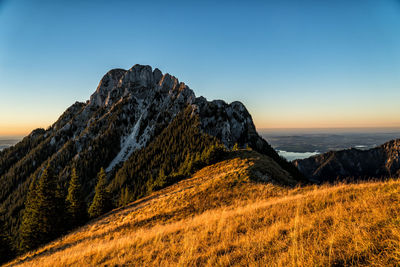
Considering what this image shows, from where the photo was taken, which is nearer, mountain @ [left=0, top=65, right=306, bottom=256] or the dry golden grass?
the dry golden grass

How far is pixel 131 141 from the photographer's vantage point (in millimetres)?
148250

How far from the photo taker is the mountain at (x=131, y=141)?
335 feet

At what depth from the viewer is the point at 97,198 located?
117 feet

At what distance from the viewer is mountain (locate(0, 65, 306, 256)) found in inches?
4023

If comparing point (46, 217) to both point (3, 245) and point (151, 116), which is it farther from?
point (151, 116)

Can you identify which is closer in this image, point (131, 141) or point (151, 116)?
point (131, 141)

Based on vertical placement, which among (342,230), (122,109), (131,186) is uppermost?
(122,109)

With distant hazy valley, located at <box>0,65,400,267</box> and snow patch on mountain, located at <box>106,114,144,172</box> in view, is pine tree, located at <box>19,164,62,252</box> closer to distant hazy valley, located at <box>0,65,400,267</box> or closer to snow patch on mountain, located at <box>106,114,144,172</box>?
distant hazy valley, located at <box>0,65,400,267</box>

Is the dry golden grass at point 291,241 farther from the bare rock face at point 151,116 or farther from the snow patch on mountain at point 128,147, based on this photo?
the snow patch on mountain at point 128,147

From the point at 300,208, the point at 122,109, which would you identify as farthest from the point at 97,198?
the point at 122,109

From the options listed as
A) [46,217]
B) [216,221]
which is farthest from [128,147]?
[216,221]

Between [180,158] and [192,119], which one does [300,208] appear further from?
[192,119]

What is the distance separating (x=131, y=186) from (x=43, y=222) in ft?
210

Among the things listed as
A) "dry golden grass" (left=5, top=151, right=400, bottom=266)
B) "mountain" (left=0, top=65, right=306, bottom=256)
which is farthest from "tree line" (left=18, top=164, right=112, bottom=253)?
"mountain" (left=0, top=65, right=306, bottom=256)
